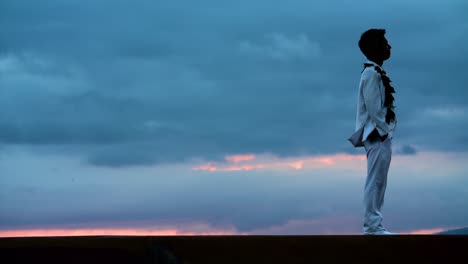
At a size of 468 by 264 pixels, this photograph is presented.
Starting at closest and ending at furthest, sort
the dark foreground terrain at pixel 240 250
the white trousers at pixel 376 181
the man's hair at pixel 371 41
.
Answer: the dark foreground terrain at pixel 240 250
the white trousers at pixel 376 181
the man's hair at pixel 371 41

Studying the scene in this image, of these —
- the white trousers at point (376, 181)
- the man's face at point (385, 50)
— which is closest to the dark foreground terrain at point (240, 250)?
the white trousers at point (376, 181)

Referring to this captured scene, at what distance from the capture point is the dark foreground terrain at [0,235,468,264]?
729cm

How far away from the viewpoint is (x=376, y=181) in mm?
9859

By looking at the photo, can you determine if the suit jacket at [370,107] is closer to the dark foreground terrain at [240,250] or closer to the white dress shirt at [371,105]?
the white dress shirt at [371,105]

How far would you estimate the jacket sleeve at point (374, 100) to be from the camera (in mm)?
9820

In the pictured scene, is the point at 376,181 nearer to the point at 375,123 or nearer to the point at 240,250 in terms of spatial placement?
the point at 375,123

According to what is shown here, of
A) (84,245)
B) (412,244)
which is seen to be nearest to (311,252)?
(412,244)

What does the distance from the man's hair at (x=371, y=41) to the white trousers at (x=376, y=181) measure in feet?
4.33

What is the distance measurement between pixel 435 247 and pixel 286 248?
1.80 meters

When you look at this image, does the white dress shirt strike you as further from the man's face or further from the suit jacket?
the man's face

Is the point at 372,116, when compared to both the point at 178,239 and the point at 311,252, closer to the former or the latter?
the point at 311,252

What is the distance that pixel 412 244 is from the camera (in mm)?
7996

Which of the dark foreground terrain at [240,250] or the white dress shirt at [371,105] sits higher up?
the white dress shirt at [371,105]

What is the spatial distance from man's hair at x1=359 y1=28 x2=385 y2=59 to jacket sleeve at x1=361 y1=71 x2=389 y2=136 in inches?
16.3
